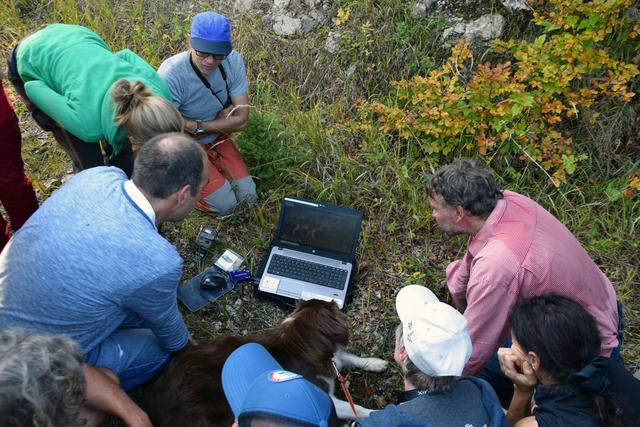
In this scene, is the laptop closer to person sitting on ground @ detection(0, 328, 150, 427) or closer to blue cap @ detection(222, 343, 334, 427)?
blue cap @ detection(222, 343, 334, 427)

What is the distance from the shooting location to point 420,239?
3955 mm

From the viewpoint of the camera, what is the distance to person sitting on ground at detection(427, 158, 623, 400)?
8.29 feet

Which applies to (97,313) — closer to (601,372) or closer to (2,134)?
(2,134)

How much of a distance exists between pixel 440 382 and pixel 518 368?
1.85 feet

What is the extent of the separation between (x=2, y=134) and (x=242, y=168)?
66.5 inches

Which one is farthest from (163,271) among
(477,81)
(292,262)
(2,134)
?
(477,81)

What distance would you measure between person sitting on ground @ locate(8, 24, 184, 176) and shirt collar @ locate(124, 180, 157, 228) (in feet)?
1.74

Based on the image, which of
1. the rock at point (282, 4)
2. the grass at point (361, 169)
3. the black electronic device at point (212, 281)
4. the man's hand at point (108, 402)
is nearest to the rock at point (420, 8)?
the grass at point (361, 169)

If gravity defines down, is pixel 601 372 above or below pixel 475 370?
above

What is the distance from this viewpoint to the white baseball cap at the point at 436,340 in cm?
204

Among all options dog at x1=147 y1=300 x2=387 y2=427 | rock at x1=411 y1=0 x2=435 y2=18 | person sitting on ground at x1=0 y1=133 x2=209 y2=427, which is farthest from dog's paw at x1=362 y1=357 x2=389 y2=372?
rock at x1=411 y1=0 x2=435 y2=18

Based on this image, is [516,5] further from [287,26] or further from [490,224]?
[490,224]

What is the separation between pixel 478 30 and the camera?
4555 mm

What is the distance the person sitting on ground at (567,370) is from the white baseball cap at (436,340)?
1.09 ft
